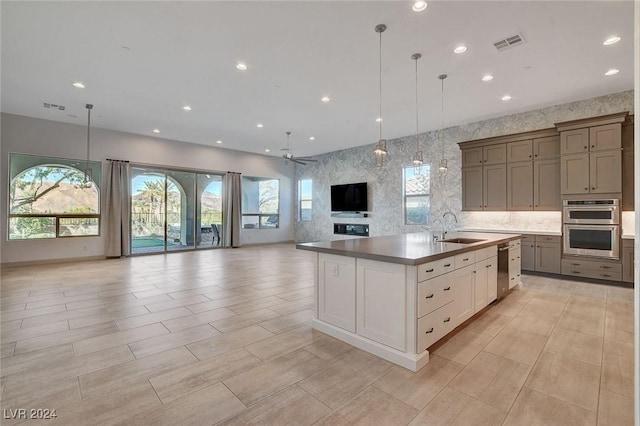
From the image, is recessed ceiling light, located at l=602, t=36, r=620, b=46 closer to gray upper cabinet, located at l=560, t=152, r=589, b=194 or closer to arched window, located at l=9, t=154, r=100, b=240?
gray upper cabinet, located at l=560, t=152, r=589, b=194

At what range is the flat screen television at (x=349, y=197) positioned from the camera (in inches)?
359

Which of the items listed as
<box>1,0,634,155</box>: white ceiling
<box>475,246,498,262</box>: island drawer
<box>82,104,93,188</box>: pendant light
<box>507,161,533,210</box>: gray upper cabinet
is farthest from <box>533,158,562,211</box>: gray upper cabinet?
<box>82,104,93,188</box>: pendant light

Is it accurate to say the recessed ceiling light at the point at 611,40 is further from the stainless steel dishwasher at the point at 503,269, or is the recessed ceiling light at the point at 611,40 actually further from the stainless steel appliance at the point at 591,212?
the stainless steel dishwasher at the point at 503,269

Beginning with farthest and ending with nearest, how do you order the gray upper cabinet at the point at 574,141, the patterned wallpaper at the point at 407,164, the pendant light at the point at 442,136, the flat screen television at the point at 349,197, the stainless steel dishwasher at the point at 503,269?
the flat screen television at the point at 349,197 < the patterned wallpaper at the point at 407,164 < the gray upper cabinet at the point at 574,141 < the pendant light at the point at 442,136 < the stainless steel dishwasher at the point at 503,269

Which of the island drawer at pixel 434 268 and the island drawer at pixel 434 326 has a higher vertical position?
the island drawer at pixel 434 268

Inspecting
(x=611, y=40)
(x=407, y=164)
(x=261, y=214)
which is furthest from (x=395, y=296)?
(x=261, y=214)

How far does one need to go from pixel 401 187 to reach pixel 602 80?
444cm

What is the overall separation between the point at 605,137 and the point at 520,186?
1457mm

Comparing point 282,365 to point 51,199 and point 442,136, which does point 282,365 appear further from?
point 51,199

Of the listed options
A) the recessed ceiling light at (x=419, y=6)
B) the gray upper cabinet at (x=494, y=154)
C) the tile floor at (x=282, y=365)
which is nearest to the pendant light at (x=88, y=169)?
the tile floor at (x=282, y=365)

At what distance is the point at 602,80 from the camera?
4.51m

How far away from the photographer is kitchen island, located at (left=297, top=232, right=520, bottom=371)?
2.34 meters

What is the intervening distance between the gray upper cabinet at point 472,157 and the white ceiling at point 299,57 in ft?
2.35

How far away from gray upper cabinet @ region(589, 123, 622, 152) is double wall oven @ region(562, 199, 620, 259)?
35.7 inches
